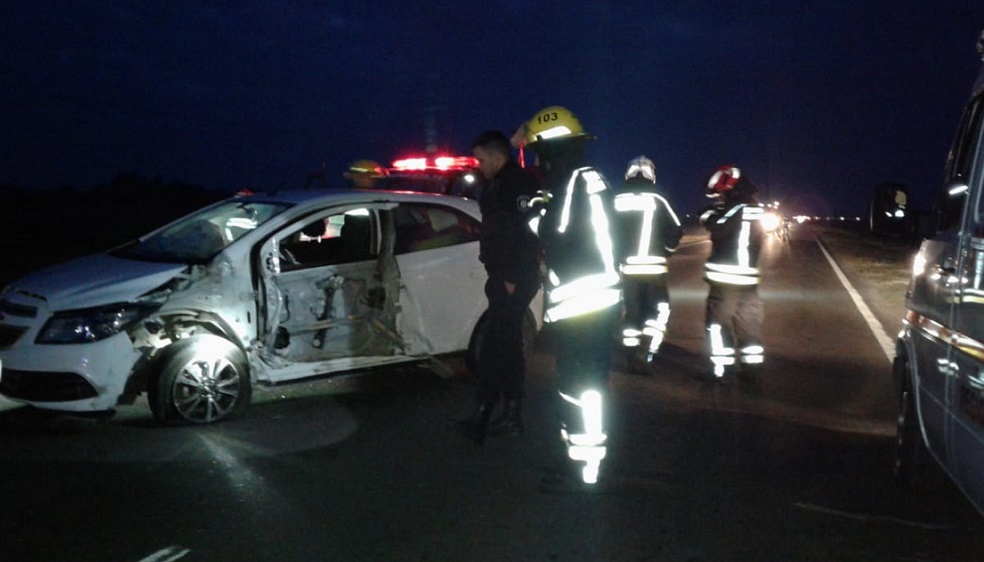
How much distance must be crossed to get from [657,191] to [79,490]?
5358 mm

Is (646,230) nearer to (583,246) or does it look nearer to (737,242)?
(737,242)

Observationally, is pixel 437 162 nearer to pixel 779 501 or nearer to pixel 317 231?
pixel 317 231

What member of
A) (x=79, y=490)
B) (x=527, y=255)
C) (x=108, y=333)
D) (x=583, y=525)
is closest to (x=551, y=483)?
(x=583, y=525)

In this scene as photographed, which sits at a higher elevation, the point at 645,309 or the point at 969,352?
the point at 969,352

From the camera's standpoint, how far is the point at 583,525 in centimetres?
509

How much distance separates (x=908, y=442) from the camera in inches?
221

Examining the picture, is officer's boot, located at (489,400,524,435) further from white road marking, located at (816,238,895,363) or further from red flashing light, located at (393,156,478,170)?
red flashing light, located at (393,156,478,170)

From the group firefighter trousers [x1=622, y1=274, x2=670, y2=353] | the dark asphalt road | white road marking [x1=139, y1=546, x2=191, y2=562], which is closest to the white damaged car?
the dark asphalt road

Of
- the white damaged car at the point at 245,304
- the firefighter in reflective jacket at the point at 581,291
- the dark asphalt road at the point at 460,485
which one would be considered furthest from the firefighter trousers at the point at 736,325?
the firefighter in reflective jacket at the point at 581,291

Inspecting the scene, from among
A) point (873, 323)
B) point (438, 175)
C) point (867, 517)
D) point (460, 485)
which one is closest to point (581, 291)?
point (460, 485)

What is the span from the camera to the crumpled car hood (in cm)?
670

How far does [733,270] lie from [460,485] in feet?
12.3

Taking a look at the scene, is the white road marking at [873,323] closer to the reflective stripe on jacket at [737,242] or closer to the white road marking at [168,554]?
the reflective stripe on jacket at [737,242]

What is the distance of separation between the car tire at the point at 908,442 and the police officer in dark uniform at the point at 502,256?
229 cm
